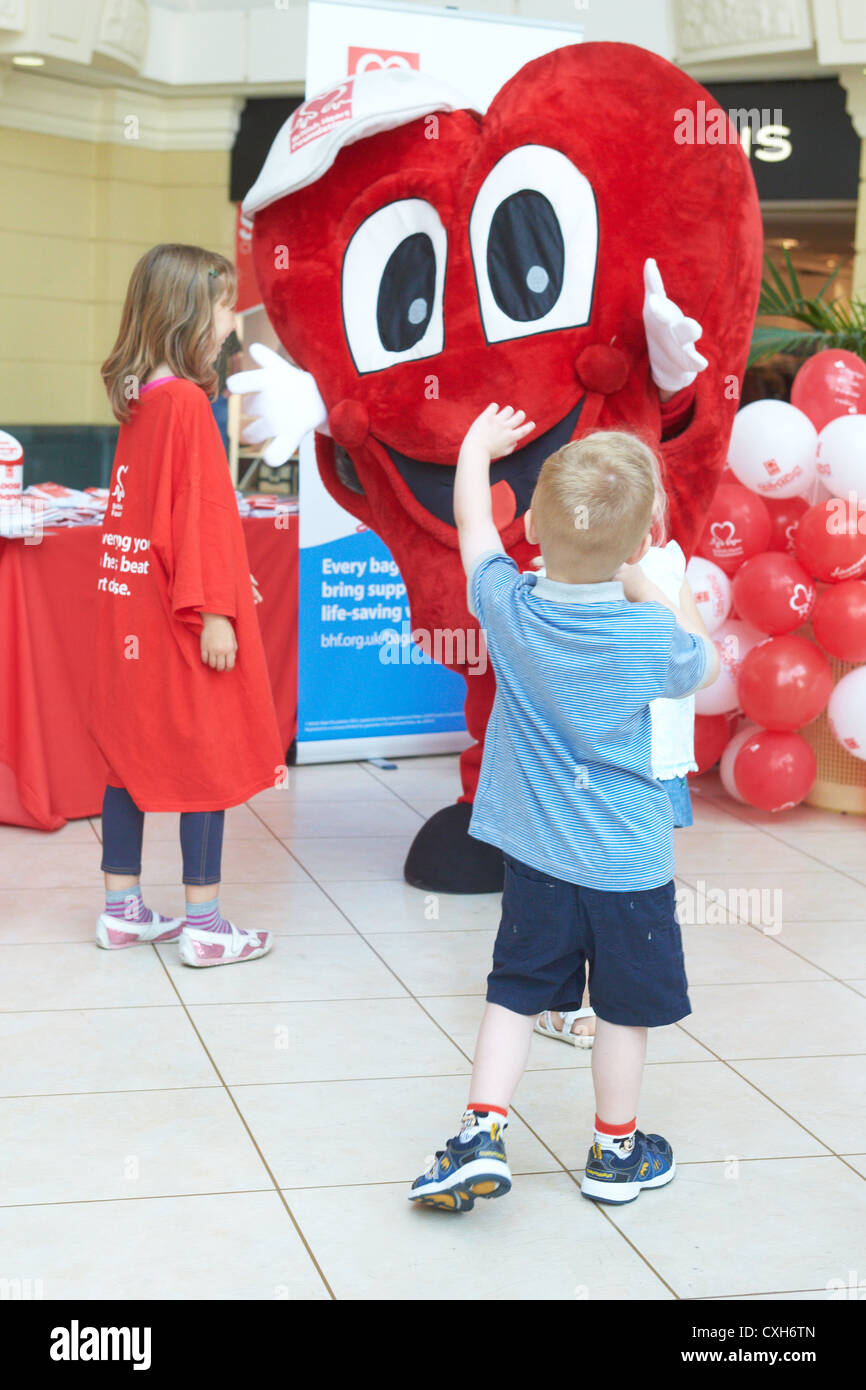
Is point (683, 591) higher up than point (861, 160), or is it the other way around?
point (861, 160)

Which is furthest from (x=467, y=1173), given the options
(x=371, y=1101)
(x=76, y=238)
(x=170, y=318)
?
(x=76, y=238)

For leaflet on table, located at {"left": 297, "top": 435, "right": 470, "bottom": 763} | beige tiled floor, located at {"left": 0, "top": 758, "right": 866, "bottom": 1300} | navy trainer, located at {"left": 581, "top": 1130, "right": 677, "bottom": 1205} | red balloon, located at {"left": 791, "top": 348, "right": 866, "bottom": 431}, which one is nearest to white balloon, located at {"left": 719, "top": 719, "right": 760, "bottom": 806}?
beige tiled floor, located at {"left": 0, "top": 758, "right": 866, "bottom": 1300}

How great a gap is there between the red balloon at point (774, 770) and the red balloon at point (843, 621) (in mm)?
297

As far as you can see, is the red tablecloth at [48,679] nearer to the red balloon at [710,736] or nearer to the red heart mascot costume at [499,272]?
the red heart mascot costume at [499,272]

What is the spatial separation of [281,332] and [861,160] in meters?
4.74

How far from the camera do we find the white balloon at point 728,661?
4379 mm

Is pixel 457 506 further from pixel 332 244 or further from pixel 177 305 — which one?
pixel 332 244

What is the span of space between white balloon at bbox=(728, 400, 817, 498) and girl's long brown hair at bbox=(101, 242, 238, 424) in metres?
1.78

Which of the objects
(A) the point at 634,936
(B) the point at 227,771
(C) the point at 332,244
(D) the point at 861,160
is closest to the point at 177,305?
(C) the point at 332,244

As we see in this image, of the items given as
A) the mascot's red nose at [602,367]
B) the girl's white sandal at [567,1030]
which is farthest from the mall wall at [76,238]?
the girl's white sandal at [567,1030]

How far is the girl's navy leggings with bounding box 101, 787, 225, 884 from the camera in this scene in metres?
3.04

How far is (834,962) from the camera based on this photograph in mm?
3221

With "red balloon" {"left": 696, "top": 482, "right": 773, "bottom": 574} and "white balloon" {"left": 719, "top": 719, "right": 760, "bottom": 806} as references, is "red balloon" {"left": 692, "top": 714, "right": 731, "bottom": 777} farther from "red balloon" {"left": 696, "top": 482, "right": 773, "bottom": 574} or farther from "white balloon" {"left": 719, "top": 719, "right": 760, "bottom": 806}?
"red balloon" {"left": 696, "top": 482, "right": 773, "bottom": 574}

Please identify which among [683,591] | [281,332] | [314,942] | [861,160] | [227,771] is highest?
[861,160]
